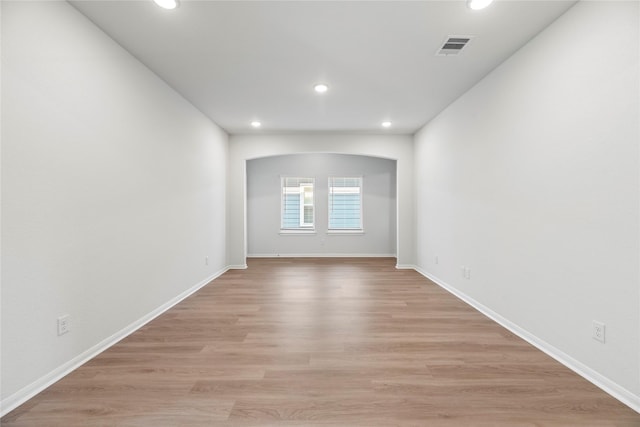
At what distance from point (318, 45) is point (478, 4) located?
4.08ft

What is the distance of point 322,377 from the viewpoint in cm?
186

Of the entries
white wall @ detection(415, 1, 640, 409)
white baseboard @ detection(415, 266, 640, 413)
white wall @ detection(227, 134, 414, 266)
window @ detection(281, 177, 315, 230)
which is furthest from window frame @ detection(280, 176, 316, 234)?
white baseboard @ detection(415, 266, 640, 413)

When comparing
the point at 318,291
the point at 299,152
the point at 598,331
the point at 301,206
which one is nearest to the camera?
the point at 598,331

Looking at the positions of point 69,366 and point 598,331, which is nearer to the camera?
point 598,331

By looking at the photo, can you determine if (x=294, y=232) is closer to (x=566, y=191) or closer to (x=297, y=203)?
(x=297, y=203)

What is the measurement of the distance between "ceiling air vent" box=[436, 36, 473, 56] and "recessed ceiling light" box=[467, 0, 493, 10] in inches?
13.9

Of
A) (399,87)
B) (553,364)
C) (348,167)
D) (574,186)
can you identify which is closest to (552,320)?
(553,364)

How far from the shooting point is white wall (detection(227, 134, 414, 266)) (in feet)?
17.4

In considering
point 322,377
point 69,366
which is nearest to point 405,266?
point 322,377

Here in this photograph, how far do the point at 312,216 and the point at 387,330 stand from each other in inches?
180

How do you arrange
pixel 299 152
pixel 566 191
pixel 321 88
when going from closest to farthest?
pixel 566 191 < pixel 321 88 < pixel 299 152

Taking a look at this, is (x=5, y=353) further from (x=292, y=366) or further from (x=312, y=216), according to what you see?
(x=312, y=216)

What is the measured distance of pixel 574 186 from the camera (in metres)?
1.97

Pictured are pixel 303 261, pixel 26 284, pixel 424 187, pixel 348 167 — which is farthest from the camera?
pixel 348 167
